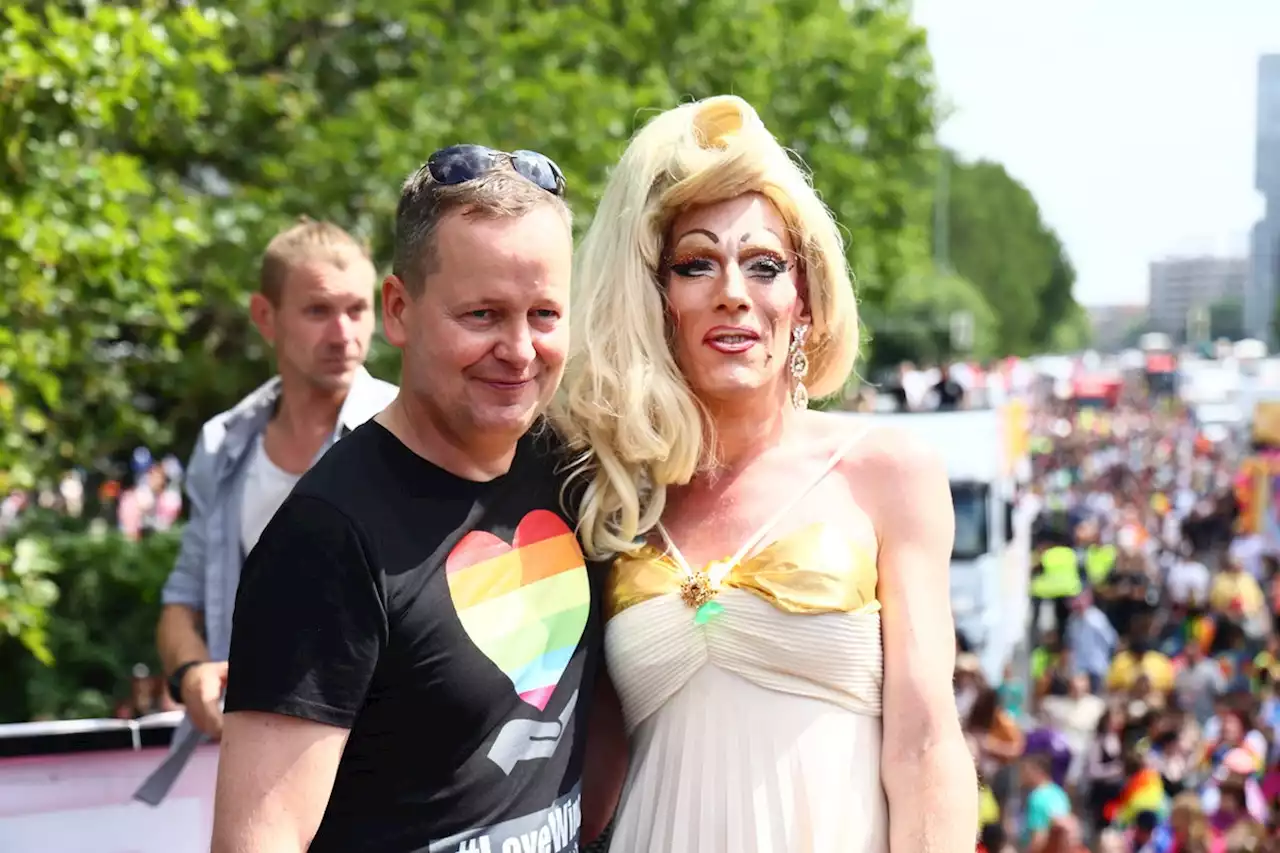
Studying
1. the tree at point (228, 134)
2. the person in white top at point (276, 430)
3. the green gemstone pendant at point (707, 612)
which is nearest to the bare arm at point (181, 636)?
the person in white top at point (276, 430)

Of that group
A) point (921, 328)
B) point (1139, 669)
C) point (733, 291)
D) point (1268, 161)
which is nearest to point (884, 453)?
point (733, 291)

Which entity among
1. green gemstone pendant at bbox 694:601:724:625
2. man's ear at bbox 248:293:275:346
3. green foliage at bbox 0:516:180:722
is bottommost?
green foliage at bbox 0:516:180:722

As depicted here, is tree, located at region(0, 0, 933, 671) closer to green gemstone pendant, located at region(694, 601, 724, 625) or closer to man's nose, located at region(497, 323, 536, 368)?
green gemstone pendant, located at region(694, 601, 724, 625)

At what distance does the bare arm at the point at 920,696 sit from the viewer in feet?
7.97

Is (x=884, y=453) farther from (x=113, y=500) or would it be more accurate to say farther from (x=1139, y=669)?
(x=113, y=500)

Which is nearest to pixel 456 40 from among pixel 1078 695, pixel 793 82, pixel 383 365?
pixel 383 365

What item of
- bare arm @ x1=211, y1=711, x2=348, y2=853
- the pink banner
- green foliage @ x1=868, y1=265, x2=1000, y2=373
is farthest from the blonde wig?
green foliage @ x1=868, y1=265, x2=1000, y2=373

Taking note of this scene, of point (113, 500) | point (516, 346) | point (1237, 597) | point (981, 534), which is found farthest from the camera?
point (1237, 597)

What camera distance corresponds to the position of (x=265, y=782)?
1.99 m

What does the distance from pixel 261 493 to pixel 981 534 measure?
1249cm

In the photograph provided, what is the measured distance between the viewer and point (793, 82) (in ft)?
54.3

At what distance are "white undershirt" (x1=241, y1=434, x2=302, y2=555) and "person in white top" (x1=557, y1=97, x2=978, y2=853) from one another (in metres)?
0.94

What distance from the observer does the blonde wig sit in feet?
8.60

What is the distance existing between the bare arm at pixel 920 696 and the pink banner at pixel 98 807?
5.69 feet
